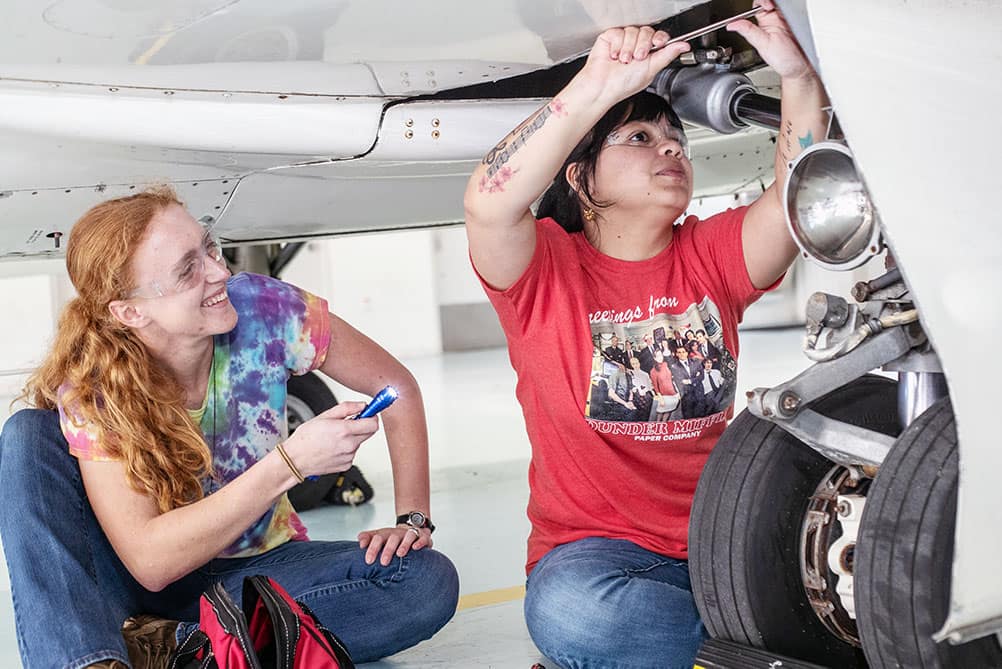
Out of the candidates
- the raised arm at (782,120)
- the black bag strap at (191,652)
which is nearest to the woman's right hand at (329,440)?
the black bag strap at (191,652)

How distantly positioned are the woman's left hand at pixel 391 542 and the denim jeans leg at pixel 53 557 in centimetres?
38

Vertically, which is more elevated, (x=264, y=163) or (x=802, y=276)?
(x=264, y=163)

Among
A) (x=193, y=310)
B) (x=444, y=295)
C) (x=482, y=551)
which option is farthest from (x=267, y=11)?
(x=444, y=295)

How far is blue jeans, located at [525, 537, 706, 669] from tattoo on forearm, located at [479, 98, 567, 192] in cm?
56

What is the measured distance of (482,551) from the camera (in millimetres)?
2746

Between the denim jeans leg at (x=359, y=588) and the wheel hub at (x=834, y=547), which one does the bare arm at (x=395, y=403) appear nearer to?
the denim jeans leg at (x=359, y=588)

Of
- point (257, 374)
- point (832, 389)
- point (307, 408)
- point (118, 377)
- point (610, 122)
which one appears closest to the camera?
point (832, 389)

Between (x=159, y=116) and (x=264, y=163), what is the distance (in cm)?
27

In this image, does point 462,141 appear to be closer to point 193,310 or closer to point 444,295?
point 193,310

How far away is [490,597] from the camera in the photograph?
91.9 inches

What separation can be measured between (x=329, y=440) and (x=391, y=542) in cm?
38

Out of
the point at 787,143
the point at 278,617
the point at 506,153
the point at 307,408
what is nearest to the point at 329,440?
the point at 278,617

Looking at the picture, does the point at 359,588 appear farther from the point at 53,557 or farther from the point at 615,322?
the point at 615,322

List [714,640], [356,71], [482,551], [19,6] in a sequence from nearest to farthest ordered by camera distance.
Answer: [714,640] → [19,6] → [356,71] → [482,551]
